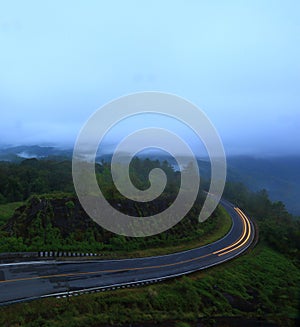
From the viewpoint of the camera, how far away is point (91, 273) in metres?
15.6

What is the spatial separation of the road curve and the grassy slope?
60 centimetres

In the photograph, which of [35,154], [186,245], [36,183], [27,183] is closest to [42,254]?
[186,245]

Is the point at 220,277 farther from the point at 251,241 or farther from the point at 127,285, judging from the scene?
the point at 251,241

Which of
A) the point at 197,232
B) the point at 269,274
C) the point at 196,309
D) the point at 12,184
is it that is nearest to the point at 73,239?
the point at 196,309

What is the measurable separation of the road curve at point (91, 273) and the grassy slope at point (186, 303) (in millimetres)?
604

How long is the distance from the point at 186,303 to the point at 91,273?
525cm

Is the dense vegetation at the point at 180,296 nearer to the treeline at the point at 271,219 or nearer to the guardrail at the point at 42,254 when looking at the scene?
the guardrail at the point at 42,254

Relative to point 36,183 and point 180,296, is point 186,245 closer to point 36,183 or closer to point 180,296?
point 180,296

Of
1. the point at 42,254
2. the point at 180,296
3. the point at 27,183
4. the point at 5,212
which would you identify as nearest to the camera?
the point at 180,296

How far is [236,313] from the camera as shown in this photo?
14148 mm

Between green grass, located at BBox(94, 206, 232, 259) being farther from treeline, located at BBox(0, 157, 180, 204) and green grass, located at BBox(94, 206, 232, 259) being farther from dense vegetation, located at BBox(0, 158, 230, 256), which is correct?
treeline, located at BBox(0, 157, 180, 204)

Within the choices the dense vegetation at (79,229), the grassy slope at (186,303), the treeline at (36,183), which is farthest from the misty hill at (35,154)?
the grassy slope at (186,303)

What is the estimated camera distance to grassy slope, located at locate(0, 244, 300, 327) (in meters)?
11.8

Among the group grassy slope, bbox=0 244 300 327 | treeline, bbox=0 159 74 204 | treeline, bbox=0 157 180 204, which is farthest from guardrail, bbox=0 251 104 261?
treeline, bbox=0 159 74 204
